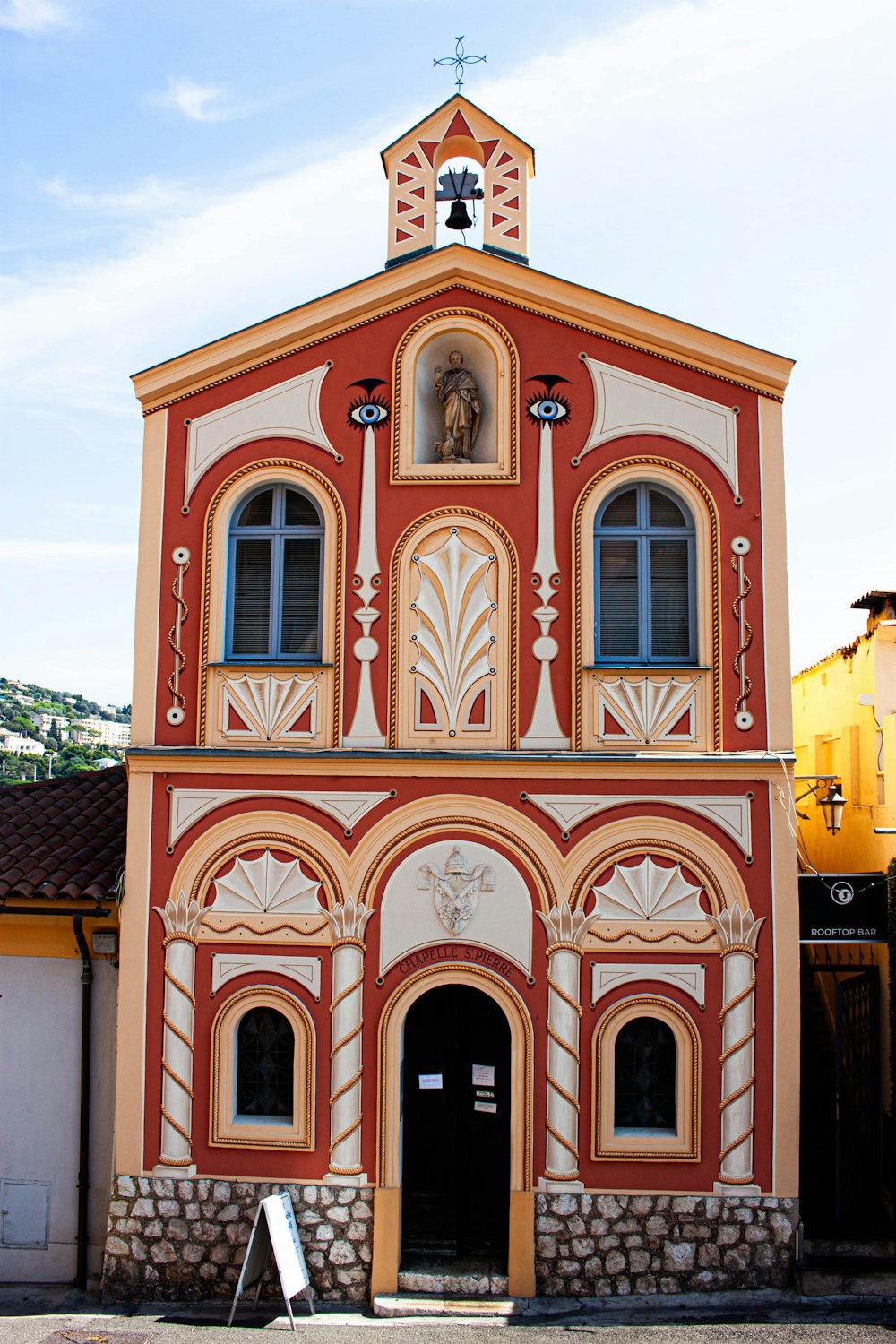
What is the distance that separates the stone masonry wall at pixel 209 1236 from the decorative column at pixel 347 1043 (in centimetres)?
25

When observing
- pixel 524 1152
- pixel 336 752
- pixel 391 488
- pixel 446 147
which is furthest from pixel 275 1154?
pixel 446 147

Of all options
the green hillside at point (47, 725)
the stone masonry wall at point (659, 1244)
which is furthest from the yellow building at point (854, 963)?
the green hillside at point (47, 725)

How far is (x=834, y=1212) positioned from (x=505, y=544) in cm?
718

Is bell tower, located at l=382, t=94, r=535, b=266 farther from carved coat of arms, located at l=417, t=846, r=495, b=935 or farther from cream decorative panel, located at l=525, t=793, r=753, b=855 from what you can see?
carved coat of arms, located at l=417, t=846, r=495, b=935

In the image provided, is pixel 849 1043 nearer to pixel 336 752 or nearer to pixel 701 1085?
pixel 701 1085

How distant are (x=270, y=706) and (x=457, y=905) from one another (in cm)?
250

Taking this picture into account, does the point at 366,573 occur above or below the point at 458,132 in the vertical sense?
below

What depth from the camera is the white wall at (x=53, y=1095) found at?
10.4 meters

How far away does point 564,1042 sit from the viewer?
31.3 ft

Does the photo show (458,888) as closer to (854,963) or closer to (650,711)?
(650,711)

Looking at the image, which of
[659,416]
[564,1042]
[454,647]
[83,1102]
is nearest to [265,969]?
[83,1102]

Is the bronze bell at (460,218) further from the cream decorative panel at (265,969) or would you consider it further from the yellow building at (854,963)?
the cream decorative panel at (265,969)

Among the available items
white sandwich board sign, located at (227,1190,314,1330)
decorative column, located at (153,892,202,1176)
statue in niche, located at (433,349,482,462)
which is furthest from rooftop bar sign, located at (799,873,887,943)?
decorative column, located at (153,892,202,1176)

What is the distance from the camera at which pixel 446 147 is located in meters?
10.8
